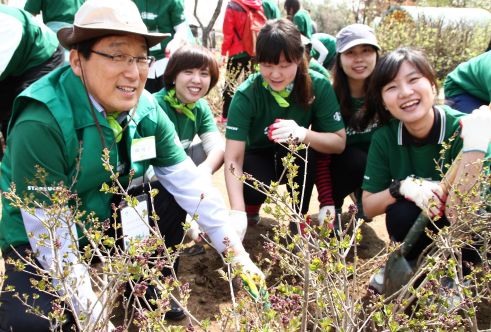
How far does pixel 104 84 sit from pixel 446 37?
9507 mm

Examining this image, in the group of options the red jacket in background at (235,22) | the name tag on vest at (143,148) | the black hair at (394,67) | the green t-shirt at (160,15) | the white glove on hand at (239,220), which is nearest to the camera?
the name tag on vest at (143,148)

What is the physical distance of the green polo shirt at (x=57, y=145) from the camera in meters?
1.67

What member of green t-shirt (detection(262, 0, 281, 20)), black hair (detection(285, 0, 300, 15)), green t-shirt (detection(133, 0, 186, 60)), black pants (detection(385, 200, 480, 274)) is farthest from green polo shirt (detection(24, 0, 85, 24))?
black hair (detection(285, 0, 300, 15))

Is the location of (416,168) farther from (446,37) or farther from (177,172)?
(446,37)

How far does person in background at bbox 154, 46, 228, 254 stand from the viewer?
109 inches

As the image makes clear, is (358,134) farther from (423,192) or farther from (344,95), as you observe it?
(423,192)

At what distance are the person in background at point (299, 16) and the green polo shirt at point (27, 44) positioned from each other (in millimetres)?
3058

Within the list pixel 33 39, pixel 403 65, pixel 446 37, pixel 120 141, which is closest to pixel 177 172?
pixel 120 141

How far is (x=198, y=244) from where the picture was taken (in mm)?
2883

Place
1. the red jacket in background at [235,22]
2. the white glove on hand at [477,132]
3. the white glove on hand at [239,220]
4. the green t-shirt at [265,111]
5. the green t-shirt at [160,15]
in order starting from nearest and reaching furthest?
the white glove on hand at [477,132] < the white glove on hand at [239,220] < the green t-shirt at [265,111] < the green t-shirt at [160,15] < the red jacket in background at [235,22]

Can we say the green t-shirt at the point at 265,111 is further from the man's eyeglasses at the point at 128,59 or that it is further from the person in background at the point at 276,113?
the man's eyeglasses at the point at 128,59

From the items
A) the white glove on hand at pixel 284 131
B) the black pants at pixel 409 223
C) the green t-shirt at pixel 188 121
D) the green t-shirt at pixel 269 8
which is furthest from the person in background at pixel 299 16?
the black pants at pixel 409 223

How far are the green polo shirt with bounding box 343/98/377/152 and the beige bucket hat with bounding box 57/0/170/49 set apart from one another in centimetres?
158

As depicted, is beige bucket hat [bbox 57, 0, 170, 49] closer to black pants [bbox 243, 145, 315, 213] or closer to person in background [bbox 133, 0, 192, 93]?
black pants [bbox 243, 145, 315, 213]
